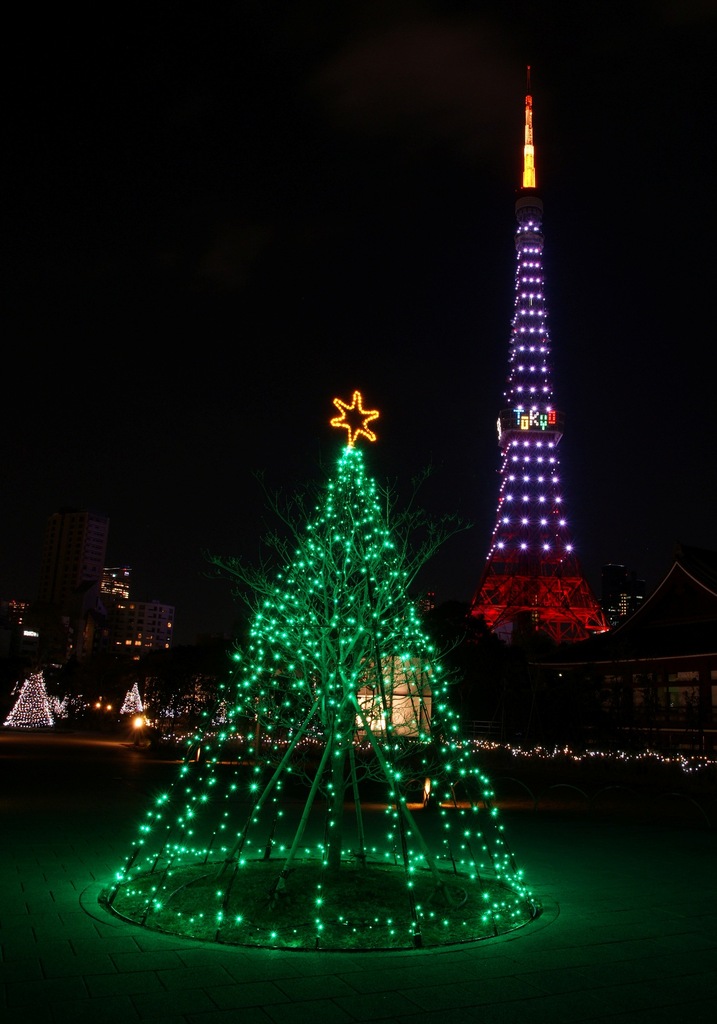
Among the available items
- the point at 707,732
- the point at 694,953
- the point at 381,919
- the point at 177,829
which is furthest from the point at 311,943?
the point at 707,732

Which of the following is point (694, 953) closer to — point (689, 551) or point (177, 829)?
point (177, 829)

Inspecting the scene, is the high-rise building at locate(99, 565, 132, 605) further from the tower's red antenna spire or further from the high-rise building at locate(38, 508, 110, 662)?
the tower's red antenna spire

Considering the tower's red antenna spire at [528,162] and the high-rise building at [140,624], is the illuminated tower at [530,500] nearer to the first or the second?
the tower's red antenna spire at [528,162]

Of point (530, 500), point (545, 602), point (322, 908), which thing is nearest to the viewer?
point (322, 908)

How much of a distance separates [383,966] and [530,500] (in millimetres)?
54947

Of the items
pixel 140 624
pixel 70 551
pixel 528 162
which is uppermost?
pixel 528 162

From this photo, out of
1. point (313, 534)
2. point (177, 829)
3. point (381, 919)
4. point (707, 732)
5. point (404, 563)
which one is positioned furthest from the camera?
point (707, 732)

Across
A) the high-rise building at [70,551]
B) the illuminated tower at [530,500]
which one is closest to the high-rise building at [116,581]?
the high-rise building at [70,551]

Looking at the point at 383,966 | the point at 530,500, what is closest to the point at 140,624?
the point at 530,500

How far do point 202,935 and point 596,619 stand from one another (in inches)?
1961

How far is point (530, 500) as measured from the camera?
5875 centimetres

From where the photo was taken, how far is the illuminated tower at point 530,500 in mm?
52875

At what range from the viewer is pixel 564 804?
15.6 metres

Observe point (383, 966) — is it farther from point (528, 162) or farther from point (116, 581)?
point (116, 581)
